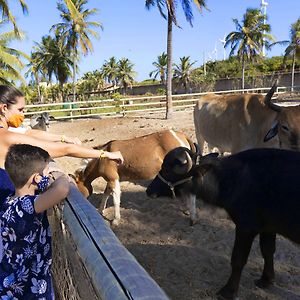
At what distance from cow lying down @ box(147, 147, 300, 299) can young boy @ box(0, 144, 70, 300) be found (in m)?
2.07

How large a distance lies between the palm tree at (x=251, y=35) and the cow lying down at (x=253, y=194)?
4490 cm

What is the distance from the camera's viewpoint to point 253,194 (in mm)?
3877

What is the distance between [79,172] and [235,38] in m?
45.5

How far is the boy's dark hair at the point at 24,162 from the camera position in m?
2.46

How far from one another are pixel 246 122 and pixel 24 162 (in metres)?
5.85

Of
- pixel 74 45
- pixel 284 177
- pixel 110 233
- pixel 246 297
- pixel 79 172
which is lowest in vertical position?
pixel 246 297

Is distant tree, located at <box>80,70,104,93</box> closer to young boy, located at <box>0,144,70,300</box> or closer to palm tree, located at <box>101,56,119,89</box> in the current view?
palm tree, located at <box>101,56,119,89</box>

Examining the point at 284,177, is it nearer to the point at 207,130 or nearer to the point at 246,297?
the point at 246,297

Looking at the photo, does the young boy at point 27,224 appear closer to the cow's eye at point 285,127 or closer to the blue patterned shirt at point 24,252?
the blue patterned shirt at point 24,252

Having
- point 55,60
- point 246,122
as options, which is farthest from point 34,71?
point 246,122

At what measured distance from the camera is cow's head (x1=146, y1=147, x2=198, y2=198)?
476 cm

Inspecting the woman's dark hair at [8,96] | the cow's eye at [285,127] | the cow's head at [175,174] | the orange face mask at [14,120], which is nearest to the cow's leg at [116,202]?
the cow's head at [175,174]

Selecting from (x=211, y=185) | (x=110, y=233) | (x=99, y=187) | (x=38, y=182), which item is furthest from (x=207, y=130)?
(x=110, y=233)

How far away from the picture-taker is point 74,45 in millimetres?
40062
